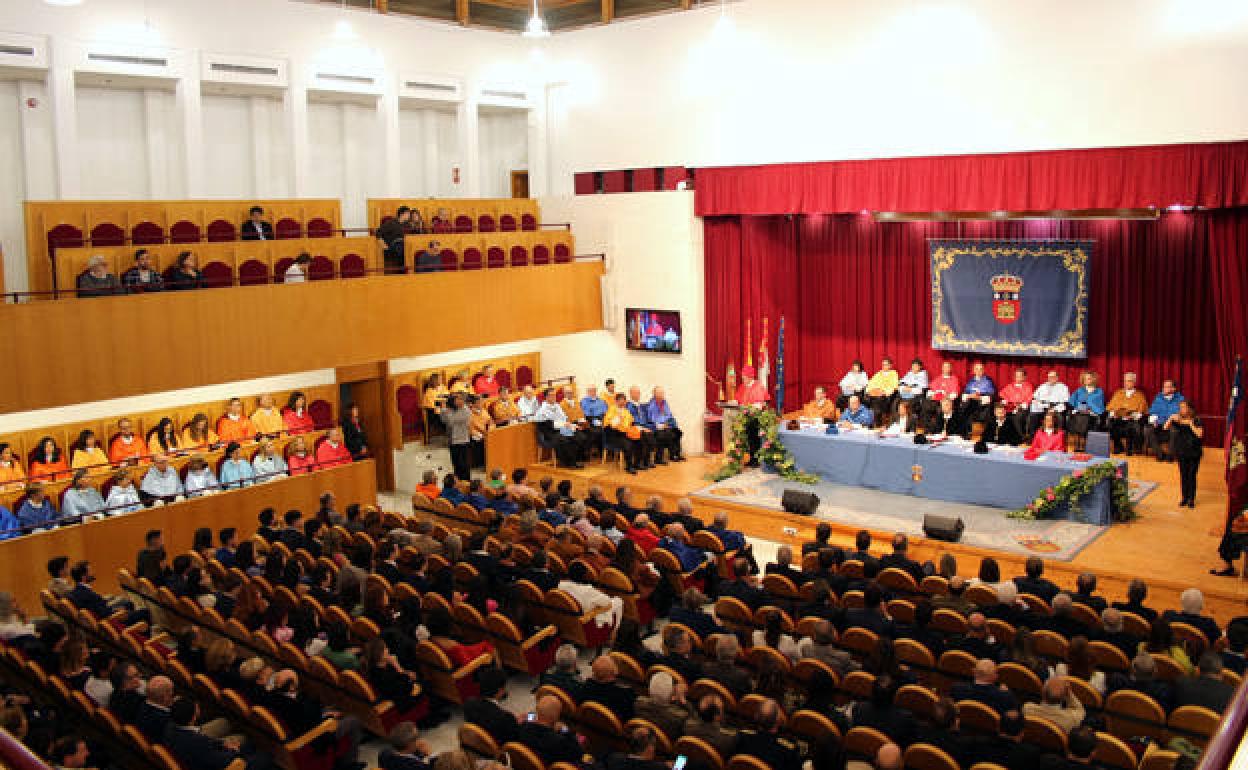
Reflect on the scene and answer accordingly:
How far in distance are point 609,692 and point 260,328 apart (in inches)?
334

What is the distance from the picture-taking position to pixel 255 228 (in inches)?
570

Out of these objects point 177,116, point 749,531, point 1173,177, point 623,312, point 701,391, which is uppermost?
point 177,116

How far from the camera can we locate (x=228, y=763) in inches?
249

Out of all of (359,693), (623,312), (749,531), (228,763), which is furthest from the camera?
(623,312)

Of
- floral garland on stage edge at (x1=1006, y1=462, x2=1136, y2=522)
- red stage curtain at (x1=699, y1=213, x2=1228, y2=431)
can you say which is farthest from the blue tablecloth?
red stage curtain at (x1=699, y1=213, x2=1228, y2=431)

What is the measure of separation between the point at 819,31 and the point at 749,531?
7542mm

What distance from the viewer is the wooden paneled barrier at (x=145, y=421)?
43.7 feet

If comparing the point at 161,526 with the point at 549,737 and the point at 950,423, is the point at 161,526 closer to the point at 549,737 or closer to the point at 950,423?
the point at 549,737

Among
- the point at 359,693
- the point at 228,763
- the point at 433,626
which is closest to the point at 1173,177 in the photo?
the point at 433,626

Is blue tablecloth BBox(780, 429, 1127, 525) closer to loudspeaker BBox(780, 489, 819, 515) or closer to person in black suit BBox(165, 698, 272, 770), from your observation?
loudspeaker BBox(780, 489, 819, 515)

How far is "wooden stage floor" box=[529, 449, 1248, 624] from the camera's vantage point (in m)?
10.4

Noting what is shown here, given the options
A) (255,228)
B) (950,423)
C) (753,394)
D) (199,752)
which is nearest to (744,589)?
(199,752)

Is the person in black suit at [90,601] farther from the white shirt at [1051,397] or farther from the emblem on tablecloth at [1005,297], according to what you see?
the emblem on tablecloth at [1005,297]

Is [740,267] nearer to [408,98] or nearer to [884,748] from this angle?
[408,98]
